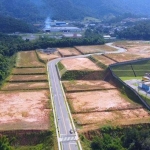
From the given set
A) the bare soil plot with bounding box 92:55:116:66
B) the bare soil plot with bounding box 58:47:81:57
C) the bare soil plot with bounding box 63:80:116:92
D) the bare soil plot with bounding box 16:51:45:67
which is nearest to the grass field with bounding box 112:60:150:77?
the bare soil plot with bounding box 92:55:116:66

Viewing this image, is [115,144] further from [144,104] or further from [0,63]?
[0,63]

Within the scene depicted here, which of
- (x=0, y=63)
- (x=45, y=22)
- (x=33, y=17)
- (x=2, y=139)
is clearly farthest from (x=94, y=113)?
(x=33, y=17)

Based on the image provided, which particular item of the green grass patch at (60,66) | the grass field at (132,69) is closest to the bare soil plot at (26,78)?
the green grass patch at (60,66)

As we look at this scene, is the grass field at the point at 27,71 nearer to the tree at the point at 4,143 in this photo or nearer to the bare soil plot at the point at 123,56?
the bare soil plot at the point at 123,56

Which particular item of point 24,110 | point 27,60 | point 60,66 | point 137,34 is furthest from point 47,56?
point 137,34

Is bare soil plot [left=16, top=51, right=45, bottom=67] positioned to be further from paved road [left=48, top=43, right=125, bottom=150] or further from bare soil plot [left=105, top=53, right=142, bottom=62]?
bare soil plot [left=105, top=53, right=142, bottom=62]

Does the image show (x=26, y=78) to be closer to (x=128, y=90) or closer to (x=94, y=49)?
(x=128, y=90)
